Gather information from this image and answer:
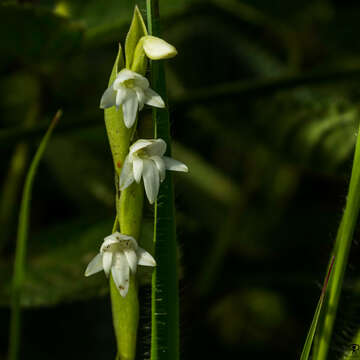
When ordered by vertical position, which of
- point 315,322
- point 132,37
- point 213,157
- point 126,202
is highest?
point 213,157

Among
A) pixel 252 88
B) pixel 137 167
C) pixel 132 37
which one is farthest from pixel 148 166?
pixel 252 88

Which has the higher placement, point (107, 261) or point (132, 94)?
point (132, 94)

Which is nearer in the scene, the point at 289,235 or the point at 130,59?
the point at 130,59

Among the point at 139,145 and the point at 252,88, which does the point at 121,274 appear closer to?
the point at 139,145

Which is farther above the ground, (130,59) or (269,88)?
(269,88)

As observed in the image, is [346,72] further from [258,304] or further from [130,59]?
[130,59]

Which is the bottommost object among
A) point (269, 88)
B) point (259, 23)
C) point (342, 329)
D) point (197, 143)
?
point (342, 329)

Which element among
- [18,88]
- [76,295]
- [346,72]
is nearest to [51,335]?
[76,295]
